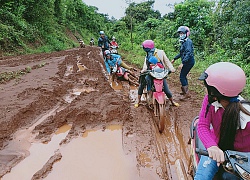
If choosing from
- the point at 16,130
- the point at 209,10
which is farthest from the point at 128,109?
the point at 209,10

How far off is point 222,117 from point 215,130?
23 cm

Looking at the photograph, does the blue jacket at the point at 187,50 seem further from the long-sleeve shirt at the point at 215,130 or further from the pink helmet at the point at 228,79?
the pink helmet at the point at 228,79

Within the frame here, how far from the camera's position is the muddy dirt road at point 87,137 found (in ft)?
10.7

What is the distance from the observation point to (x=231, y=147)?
1970 mm

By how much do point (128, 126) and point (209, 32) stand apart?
9642mm

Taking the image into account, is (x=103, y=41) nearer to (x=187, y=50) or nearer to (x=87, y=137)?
(x=187, y=50)

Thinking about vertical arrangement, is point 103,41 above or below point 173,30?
below

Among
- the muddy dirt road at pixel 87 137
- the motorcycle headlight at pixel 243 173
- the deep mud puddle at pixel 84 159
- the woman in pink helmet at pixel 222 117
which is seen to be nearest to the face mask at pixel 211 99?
the woman in pink helmet at pixel 222 117

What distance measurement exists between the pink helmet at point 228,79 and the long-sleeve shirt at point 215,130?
193mm

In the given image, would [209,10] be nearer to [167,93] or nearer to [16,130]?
[167,93]

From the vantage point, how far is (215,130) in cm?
208

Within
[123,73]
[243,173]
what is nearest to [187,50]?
[123,73]

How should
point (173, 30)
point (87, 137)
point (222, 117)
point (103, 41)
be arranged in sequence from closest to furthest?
1. point (222, 117)
2. point (87, 137)
3. point (103, 41)
4. point (173, 30)

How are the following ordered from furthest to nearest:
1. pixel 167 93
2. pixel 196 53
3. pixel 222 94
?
pixel 196 53 → pixel 167 93 → pixel 222 94
